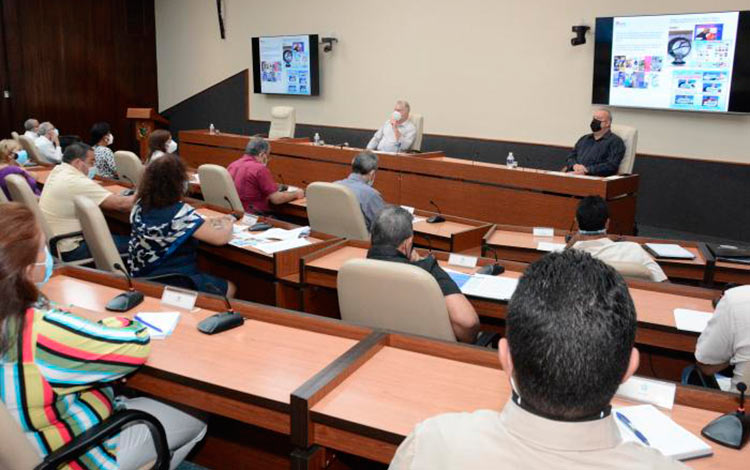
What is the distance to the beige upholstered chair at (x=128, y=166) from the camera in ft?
19.7

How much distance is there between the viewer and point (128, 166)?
611cm

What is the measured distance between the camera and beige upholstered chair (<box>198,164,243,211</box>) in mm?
4621

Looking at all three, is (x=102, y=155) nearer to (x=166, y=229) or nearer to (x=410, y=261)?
(x=166, y=229)

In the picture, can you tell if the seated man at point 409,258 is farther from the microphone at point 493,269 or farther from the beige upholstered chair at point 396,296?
the microphone at point 493,269

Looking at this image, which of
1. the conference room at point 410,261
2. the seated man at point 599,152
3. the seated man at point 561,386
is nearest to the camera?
the seated man at point 561,386

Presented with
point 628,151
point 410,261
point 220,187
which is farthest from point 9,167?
point 628,151

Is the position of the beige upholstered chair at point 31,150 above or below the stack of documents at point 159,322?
above

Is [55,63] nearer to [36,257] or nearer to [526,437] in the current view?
[36,257]

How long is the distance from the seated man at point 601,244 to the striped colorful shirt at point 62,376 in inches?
82.5

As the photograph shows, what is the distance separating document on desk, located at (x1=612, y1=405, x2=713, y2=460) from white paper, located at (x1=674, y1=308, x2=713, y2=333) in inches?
32.7

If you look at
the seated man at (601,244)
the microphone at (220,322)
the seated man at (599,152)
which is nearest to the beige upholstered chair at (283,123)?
the seated man at (599,152)

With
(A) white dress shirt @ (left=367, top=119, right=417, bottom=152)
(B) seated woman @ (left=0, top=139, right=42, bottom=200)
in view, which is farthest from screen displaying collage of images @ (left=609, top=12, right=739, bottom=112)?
(B) seated woman @ (left=0, top=139, right=42, bottom=200)

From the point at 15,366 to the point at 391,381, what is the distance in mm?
983

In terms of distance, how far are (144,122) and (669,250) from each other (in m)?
9.75
